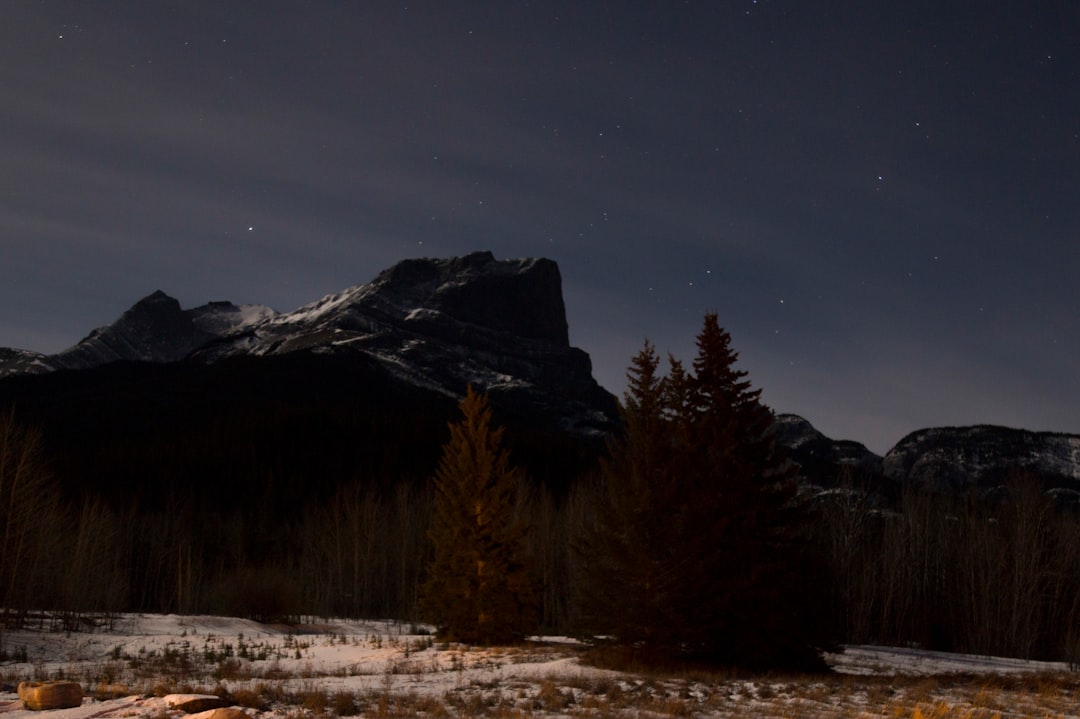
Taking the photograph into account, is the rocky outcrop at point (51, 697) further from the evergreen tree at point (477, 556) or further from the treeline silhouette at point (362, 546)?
the evergreen tree at point (477, 556)

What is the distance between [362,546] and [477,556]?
54.7 metres

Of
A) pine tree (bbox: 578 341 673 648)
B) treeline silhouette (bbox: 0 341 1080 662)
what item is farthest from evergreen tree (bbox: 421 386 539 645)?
pine tree (bbox: 578 341 673 648)

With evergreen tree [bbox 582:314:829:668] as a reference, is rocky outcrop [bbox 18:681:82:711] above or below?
below

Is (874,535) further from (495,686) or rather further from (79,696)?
(79,696)

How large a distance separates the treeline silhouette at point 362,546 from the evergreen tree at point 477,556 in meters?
1.75

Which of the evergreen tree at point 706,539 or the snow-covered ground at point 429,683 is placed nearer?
the snow-covered ground at point 429,683

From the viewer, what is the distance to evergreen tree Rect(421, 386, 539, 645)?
3266 centimetres

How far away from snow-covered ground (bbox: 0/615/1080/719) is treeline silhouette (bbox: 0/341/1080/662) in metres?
4.17

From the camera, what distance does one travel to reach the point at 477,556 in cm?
3306

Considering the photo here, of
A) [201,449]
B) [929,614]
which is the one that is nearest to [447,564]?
[929,614]

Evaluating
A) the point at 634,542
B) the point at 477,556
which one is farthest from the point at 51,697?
the point at 477,556

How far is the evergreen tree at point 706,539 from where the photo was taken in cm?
2442

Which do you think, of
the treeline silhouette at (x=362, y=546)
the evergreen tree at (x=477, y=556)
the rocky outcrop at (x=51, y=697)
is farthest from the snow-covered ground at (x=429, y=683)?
the treeline silhouette at (x=362, y=546)

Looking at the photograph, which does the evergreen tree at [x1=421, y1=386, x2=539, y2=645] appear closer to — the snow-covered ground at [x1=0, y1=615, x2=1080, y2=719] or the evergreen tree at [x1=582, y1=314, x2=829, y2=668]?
the snow-covered ground at [x1=0, y1=615, x2=1080, y2=719]
